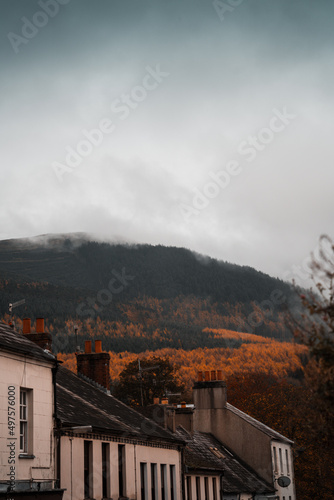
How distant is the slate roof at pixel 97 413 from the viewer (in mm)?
24156

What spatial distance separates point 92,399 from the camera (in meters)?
29.9

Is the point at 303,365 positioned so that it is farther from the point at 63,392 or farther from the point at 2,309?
the point at 2,309

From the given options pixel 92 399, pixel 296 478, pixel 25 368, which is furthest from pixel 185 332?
pixel 25 368

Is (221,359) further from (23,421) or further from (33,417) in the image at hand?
(23,421)

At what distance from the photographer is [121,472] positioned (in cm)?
2728

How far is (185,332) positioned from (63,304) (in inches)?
1313

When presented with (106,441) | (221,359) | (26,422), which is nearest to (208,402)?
(106,441)

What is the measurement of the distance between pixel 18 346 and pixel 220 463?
88.2ft

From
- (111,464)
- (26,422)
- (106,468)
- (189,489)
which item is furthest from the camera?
(189,489)

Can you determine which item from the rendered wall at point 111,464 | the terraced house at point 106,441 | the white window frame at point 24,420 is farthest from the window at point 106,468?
the white window frame at point 24,420

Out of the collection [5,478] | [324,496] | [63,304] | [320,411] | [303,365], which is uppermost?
[63,304]

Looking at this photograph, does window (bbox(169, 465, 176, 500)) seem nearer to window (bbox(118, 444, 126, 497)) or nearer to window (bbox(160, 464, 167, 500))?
window (bbox(160, 464, 167, 500))

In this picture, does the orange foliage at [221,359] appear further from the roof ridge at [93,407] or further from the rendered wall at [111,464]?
the roof ridge at [93,407]

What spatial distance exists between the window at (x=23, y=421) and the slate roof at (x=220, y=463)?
17.5m
